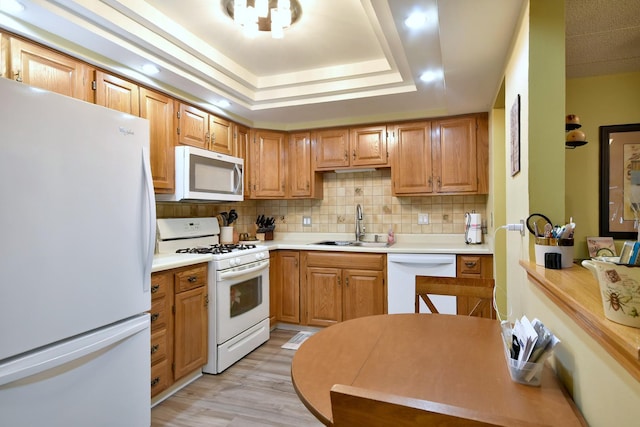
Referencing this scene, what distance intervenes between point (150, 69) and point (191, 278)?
56.6 inches

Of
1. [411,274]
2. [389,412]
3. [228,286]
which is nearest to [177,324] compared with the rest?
[228,286]

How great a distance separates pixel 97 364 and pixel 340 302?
2133 mm

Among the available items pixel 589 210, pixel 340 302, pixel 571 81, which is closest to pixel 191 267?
pixel 340 302

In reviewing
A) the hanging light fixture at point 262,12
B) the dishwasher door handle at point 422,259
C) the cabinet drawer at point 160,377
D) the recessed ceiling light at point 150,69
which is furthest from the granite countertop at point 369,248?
the hanging light fixture at point 262,12

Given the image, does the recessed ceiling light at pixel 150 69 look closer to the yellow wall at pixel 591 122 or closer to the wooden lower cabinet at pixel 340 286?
the wooden lower cabinet at pixel 340 286

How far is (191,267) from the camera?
244cm

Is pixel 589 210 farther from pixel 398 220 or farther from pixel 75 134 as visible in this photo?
pixel 75 134

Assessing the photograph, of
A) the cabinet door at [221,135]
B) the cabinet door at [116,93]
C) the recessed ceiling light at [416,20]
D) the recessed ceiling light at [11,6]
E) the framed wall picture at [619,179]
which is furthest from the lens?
the cabinet door at [221,135]

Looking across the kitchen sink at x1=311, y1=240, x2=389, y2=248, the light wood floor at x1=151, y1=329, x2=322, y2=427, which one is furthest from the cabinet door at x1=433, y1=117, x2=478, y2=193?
the light wood floor at x1=151, y1=329, x2=322, y2=427

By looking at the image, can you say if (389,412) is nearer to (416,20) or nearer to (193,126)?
(416,20)

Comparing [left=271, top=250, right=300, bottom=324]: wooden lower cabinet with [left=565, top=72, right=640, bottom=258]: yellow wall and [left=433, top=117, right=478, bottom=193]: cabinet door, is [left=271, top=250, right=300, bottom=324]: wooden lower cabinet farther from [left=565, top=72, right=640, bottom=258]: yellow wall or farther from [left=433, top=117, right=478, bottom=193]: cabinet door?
[left=565, top=72, right=640, bottom=258]: yellow wall

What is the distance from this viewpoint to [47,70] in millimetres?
1882

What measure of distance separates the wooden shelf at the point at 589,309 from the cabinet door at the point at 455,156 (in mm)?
2054

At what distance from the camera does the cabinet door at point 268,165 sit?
3.71m
